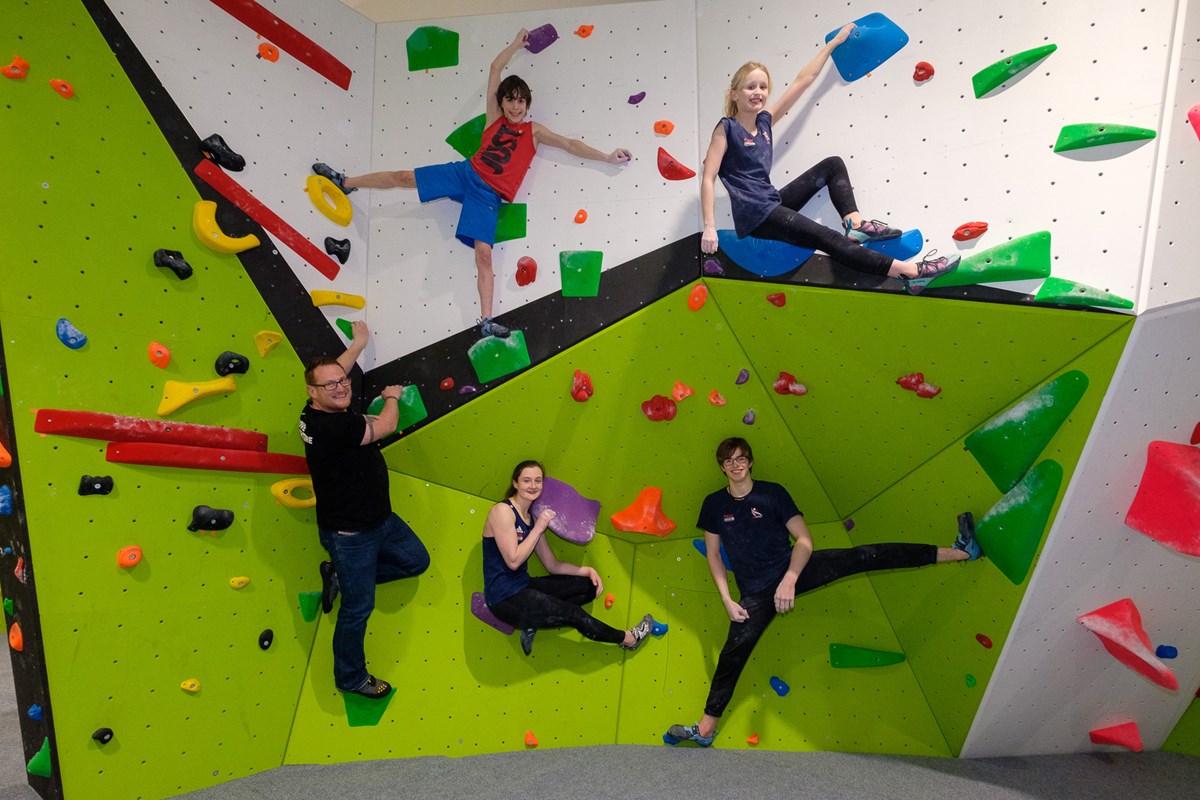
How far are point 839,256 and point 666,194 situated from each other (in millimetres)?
811

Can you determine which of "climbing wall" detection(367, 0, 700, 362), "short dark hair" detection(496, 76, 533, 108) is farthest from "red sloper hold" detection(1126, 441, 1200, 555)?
"short dark hair" detection(496, 76, 533, 108)

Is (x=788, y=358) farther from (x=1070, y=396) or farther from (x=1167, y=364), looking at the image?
(x=1167, y=364)

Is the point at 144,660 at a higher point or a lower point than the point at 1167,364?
lower

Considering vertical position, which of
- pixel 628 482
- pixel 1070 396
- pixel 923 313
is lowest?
pixel 628 482

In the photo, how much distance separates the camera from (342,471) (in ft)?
10.3

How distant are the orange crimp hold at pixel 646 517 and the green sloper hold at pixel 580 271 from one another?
97cm

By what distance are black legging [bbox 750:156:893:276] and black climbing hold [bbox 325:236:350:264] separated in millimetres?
1866

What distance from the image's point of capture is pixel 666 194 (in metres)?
3.26

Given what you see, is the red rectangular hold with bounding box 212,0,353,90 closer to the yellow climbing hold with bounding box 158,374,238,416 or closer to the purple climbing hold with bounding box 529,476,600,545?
the yellow climbing hold with bounding box 158,374,238,416

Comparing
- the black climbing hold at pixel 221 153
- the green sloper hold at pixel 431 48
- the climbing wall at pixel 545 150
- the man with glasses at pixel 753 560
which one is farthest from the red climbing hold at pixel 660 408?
the black climbing hold at pixel 221 153

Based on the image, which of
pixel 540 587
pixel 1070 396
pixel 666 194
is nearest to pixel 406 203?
pixel 666 194

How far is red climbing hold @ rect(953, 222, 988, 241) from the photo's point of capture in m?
2.63

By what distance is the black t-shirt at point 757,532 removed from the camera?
11.0 ft

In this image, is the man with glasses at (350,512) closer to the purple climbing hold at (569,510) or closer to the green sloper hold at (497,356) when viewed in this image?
the green sloper hold at (497,356)
